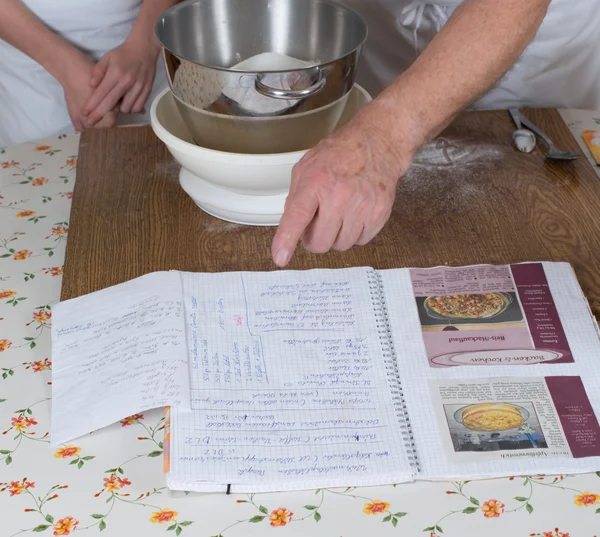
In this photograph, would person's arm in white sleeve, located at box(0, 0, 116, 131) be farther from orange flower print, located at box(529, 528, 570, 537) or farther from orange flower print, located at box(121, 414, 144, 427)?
orange flower print, located at box(529, 528, 570, 537)

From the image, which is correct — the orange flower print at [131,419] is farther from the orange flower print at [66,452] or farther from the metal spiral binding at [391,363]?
the metal spiral binding at [391,363]

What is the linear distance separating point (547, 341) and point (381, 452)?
27 centimetres

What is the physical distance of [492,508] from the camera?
2.54ft

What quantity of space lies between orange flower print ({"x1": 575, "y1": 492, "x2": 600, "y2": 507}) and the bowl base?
1.90ft

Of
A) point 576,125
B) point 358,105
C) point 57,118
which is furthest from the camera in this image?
point 57,118

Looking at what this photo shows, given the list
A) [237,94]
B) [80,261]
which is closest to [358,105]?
[237,94]

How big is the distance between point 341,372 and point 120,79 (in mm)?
897

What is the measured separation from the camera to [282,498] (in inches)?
31.0

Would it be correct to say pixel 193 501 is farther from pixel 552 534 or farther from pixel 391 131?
pixel 391 131

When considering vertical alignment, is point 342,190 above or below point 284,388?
above

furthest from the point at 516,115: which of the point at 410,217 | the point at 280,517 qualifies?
the point at 280,517

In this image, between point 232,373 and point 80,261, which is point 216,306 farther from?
point 80,261

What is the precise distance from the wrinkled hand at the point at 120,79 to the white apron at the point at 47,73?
0.29 ft

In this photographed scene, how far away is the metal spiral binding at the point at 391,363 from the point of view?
83cm
